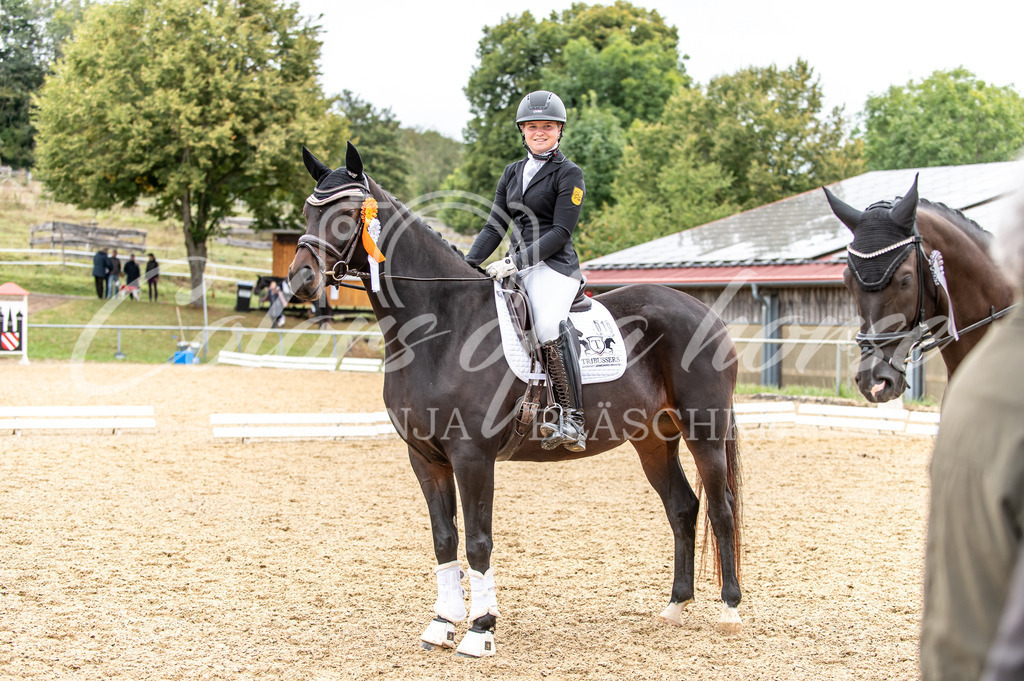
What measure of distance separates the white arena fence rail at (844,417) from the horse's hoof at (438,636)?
29.0 ft

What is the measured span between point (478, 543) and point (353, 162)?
2180mm

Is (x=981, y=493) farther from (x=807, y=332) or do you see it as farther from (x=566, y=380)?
(x=807, y=332)

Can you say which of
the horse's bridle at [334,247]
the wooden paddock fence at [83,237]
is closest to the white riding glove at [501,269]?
the horse's bridle at [334,247]

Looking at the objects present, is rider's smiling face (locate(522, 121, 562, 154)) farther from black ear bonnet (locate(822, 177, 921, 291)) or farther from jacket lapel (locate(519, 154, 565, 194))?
black ear bonnet (locate(822, 177, 921, 291))

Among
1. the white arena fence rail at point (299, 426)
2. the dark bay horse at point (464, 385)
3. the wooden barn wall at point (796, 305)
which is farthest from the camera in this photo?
the wooden barn wall at point (796, 305)

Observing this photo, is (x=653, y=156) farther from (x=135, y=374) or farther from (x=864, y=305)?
(x=864, y=305)

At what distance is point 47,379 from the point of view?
53.4 feet

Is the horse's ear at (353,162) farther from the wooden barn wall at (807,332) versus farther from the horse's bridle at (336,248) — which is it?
the wooden barn wall at (807,332)

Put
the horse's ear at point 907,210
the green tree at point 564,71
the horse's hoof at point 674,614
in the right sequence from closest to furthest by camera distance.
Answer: the horse's ear at point 907,210 < the horse's hoof at point 674,614 < the green tree at point 564,71

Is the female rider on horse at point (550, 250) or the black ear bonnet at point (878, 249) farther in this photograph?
the female rider on horse at point (550, 250)

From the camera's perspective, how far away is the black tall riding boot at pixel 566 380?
15.3 feet

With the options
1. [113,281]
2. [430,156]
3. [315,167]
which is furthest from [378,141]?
[315,167]

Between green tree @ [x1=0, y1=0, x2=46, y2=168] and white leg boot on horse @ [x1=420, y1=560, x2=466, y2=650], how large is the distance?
43547mm

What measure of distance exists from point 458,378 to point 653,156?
89.8 ft
